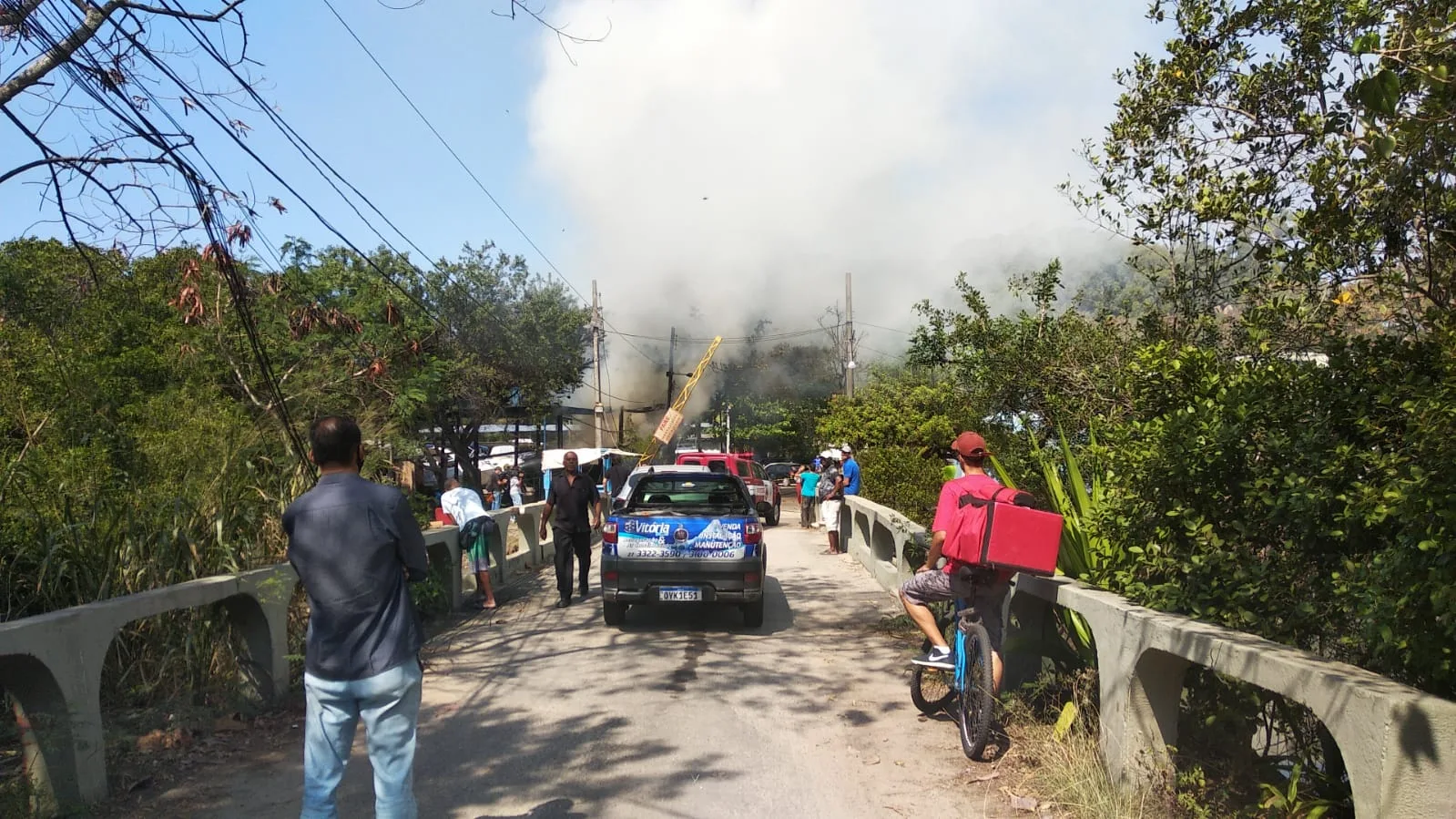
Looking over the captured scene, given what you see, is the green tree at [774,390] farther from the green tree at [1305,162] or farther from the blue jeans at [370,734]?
the blue jeans at [370,734]

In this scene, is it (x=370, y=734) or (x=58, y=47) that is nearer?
(x=370, y=734)

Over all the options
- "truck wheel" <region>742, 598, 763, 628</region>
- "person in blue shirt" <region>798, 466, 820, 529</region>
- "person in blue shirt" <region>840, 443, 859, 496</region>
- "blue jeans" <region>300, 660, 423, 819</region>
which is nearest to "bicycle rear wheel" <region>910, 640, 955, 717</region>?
"truck wheel" <region>742, 598, 763, 628</region>

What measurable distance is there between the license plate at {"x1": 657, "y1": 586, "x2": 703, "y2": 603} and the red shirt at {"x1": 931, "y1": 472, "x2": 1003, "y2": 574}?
3.86 metres

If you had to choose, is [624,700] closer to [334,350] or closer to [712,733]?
[712,733]

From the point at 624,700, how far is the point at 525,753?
4.21 feet

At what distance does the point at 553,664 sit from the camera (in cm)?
812

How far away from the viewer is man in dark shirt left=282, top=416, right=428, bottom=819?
3.57 metres

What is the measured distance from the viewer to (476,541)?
1057 centimetres

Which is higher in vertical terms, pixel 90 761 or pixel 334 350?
pixel 334 350

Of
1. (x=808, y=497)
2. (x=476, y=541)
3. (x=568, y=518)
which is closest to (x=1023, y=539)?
(x=568, y=518)

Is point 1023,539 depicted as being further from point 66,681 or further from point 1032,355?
point 1032,355

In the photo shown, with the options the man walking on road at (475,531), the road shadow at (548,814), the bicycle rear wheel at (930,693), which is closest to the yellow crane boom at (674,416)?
the man walking on road at (475,531)

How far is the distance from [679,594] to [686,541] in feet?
1.55

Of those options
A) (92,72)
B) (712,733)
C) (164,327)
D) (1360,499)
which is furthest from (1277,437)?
(164,327)
